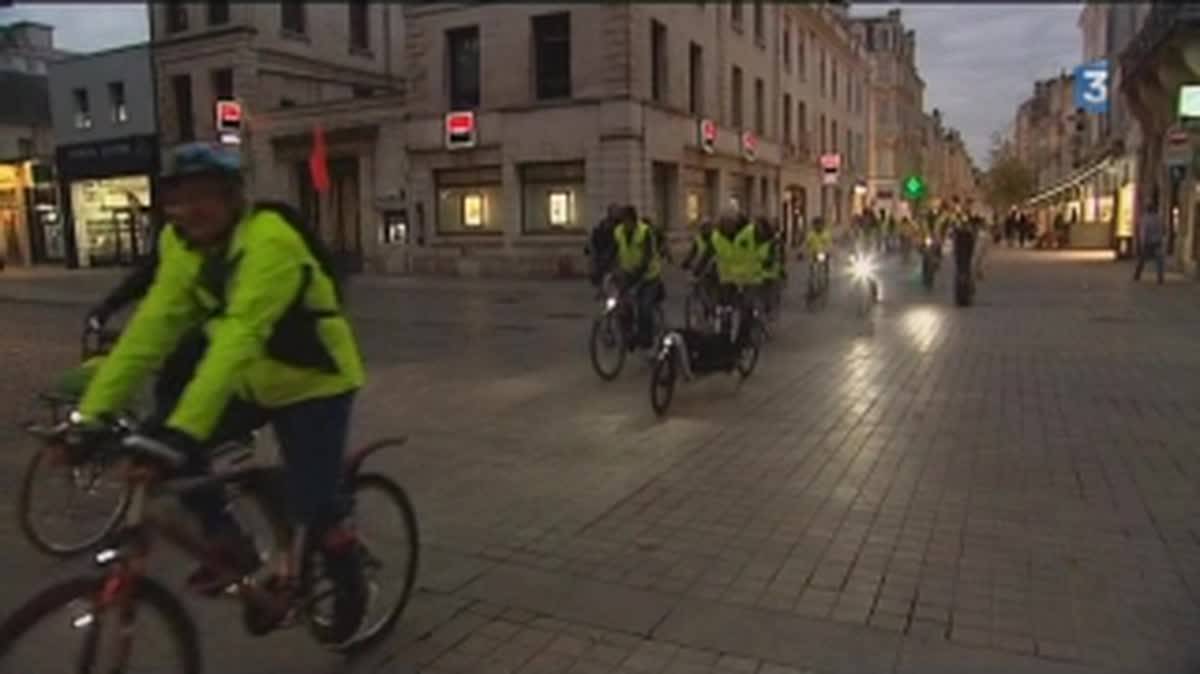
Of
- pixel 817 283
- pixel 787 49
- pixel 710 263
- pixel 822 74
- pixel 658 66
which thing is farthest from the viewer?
pixel 822 74

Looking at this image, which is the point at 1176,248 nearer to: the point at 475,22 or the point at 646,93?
the point at 646,93

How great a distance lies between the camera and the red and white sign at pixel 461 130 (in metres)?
24.5

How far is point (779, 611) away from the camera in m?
3.70

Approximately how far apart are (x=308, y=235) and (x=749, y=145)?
1152 inches

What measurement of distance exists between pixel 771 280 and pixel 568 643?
294 inches

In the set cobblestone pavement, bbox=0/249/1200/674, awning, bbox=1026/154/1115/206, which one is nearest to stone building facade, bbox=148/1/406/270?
cobblestone pavement, bbox=0/249/1200/674

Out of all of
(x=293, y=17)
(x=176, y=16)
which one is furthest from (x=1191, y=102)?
(x=176, y=16)

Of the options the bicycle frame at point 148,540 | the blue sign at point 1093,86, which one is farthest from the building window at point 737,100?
the bicycle frame at point 148,540

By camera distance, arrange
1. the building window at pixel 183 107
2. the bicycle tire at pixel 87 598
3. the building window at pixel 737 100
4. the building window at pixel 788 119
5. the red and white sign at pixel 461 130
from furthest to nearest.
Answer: the building window at pixel 788 119
the building window at pixel 183 107
the building window at pixel 737 100
the red and white sign at pixel 461 130
the bicycle tire at pixel 87 598

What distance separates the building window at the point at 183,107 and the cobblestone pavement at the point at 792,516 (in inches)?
899

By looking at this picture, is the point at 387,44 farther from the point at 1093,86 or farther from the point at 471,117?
the point at 1093,86

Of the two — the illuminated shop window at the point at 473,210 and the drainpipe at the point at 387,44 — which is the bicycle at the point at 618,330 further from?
the illuminated shop window at the point at 473,210

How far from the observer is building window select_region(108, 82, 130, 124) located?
31.2 metres

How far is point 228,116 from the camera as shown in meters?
→ 25.3
